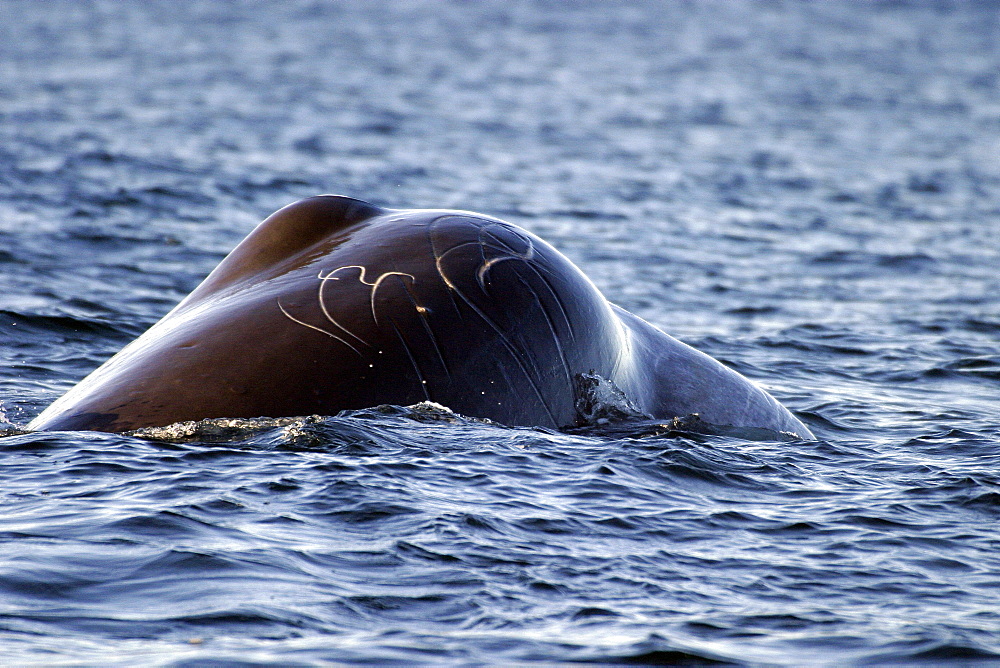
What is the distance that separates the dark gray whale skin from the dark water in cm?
18

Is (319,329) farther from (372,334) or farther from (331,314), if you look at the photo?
(372,334)

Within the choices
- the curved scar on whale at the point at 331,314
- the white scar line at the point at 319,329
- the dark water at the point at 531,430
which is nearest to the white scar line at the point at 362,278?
the curved scar on whale at the point at 331,314

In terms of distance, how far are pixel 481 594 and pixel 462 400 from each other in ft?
5.29

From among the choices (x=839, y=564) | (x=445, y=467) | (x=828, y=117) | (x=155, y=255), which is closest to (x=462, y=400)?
(x=445, y=467)

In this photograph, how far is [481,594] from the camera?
5234 mm

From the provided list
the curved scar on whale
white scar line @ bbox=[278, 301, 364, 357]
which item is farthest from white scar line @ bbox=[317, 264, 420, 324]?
white scar line @ bbox=[278, 301, 364, 357]

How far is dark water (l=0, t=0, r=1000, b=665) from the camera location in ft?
16.6

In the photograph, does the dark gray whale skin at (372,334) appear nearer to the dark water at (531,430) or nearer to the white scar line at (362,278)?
the white scar line at (362,278)

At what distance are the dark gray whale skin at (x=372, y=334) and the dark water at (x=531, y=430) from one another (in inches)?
7.3

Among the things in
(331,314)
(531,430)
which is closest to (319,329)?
(331,314)

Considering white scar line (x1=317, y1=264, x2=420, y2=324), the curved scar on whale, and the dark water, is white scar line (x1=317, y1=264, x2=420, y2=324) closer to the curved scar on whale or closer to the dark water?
the curved scar on whale

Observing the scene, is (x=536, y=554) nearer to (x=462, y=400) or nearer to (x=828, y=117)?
(x=462, y=400)

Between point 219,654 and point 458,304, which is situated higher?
point 458,304

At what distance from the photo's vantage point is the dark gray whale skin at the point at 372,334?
6.42 m
